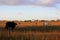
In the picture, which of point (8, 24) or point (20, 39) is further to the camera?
point (8, 24)

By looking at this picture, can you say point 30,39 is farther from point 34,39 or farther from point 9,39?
point 9,39

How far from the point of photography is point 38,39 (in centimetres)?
1652

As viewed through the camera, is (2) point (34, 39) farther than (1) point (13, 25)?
No

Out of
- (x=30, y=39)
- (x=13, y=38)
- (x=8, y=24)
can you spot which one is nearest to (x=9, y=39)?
(x=13, y=38)

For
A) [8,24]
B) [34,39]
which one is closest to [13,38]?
[34,39]

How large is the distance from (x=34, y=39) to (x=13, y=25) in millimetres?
17812

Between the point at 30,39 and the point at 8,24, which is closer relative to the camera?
the point at 30,39

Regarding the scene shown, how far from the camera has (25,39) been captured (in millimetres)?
16391

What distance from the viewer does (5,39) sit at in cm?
1609

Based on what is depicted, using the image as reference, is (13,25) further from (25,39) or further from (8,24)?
(25,39)

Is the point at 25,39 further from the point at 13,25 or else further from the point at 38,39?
the point at 13,25

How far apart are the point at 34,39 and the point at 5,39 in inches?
79.9

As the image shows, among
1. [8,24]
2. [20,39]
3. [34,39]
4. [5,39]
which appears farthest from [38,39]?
[8,24]

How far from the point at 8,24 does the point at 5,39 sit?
1760 cm
